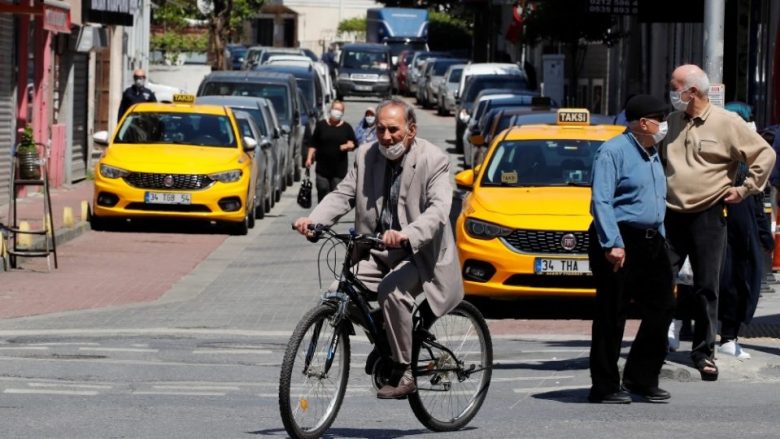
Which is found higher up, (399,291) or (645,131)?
(645,131)

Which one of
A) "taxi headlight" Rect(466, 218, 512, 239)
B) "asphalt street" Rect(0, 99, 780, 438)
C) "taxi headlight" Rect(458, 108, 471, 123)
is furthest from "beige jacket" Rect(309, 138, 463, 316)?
"taxi headlight" Rect(458, 108, 471, 123)

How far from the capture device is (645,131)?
32.8ft

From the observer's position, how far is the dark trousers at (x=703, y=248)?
1072cm

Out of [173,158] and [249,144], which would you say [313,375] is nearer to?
[173,158]

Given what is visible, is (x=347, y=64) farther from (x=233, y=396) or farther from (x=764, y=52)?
(x=233, y=396)

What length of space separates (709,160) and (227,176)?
1321 cm

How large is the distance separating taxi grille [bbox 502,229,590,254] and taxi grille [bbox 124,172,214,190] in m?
8.65

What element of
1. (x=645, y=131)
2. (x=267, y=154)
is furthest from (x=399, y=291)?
(x=267, y=154)

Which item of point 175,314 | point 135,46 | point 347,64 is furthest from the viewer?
point 347,64

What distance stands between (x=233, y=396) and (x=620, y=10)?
1723 cm

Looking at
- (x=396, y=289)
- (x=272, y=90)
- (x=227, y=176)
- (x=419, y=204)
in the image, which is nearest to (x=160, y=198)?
(x=227, y=176)

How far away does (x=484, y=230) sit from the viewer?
Answer: 1530 centimetres

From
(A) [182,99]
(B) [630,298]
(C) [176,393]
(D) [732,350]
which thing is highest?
(A) [182,99]

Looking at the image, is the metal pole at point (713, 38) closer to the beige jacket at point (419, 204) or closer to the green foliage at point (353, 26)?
the beige jacket at point (419, 204)
